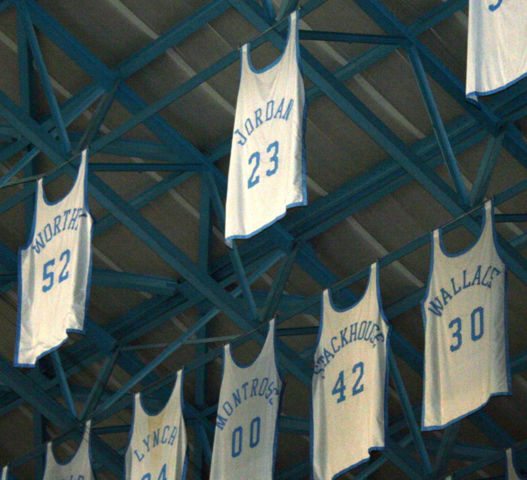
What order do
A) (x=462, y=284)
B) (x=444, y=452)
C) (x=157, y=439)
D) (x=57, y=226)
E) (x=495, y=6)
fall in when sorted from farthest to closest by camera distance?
(x=444, y=452) → (x=157, y=439) → (x=57, y=226) → (x=462, y=284) → (x=495, y=6)

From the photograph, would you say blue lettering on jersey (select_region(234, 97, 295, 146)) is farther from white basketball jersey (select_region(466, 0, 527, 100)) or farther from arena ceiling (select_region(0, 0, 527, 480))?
white basketball jersey (select_region(466, 0, 527, 100))

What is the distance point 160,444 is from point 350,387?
399cm

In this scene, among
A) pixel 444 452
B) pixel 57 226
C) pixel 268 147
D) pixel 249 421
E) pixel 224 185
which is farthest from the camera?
pixel 224 185

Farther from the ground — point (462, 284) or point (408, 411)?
point (408, 411)

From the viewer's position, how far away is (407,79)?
21.2 m

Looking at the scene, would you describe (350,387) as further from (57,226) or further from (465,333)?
(57,226)

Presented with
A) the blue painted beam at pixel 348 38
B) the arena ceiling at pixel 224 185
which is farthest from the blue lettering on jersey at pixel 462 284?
the blue painted beam at pixel 348 38

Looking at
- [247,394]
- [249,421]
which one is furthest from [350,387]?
[247,394]

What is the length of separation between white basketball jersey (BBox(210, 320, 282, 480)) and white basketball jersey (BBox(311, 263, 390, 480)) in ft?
2.32

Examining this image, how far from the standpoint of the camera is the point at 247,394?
20172 mm

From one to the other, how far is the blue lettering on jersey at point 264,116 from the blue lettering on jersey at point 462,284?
312 cm

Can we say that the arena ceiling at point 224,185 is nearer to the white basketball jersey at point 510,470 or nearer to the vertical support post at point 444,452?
the vertical support post at point 444,452

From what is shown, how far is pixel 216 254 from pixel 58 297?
584cm

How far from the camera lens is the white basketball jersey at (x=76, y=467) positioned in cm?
2262
